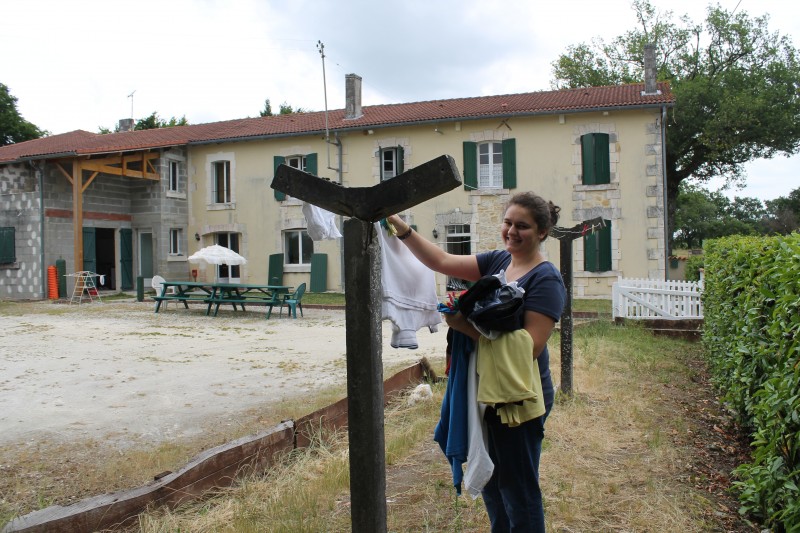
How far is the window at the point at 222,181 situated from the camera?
21.9 meters

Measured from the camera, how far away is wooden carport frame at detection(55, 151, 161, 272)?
57.6 ft

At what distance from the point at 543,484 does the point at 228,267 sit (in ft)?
63.5

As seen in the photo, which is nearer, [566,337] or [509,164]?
[566,337]

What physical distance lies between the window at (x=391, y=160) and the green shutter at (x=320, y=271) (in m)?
3.26

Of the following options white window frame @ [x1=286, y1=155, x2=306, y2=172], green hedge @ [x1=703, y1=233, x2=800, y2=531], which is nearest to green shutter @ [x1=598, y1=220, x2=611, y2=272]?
white window frame @ [x1=286, y1=155, x2=306, y2=172]

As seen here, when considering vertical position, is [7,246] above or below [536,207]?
above

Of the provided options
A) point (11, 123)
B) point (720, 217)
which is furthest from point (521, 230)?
point (720, 217)

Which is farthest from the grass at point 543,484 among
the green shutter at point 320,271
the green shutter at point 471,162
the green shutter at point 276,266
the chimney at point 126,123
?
the chimney at point 126,123

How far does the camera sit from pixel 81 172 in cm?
1786

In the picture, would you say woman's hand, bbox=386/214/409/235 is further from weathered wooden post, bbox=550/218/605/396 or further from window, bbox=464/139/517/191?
window, bbox=464/139/517/191

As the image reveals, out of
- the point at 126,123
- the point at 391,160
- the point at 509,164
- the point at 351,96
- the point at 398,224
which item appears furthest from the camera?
the point at 126,123

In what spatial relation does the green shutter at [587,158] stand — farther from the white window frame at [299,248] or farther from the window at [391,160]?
the white window frame at [299,248]

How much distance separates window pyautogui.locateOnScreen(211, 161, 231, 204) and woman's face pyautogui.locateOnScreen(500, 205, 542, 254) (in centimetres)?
2055

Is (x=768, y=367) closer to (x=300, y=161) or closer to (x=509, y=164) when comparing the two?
(x=509, y=164)
